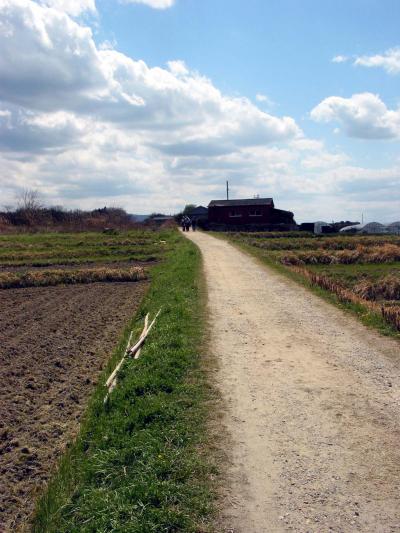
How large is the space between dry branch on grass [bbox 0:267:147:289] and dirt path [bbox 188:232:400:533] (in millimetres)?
13574

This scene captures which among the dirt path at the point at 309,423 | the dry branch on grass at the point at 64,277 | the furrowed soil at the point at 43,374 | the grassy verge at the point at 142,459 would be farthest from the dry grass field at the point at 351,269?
the dry branch on grass at the point at 64,277

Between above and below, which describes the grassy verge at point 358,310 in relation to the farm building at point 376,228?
below

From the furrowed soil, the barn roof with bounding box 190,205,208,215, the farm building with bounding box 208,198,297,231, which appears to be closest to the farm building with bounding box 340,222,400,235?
the farm building with bounding box 208,198,297,231

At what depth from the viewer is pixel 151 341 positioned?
10.1 metres

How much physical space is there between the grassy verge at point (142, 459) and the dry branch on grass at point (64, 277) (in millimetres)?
15937

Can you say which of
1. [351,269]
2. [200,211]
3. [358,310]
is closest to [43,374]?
[358,310]

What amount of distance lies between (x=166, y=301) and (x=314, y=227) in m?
57.8

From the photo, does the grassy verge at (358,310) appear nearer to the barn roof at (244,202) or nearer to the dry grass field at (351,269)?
the dry grass field at (351,269)

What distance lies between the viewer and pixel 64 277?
24.8 m

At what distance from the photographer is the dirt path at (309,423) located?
4.46 metres

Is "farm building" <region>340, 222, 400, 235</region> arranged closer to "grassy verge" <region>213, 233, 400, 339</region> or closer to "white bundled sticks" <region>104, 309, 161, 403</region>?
"grassy verge" <region>213, 233, 400, 339</region>

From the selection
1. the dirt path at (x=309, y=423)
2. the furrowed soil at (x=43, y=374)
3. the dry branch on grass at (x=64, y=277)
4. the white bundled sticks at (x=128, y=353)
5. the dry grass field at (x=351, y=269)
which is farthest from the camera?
the dry branch on grass at (x=64, y=277)

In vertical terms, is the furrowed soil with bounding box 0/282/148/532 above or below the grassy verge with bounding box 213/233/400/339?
below

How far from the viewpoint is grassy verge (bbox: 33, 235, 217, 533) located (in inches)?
178
